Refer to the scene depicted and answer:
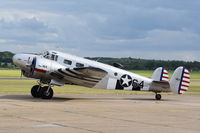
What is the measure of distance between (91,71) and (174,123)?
35.6 feet

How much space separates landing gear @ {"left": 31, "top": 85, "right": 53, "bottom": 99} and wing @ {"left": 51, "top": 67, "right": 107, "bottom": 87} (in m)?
1.00

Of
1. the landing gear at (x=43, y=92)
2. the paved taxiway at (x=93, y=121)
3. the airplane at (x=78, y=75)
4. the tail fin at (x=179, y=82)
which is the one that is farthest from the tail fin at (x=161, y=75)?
the paved taxiway at (x=93, y=121)

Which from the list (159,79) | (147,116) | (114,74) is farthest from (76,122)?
(159,79)

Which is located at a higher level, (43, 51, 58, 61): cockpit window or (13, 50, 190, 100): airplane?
(43, 51, 58, 61): cockpit window

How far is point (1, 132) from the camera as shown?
12055 mm

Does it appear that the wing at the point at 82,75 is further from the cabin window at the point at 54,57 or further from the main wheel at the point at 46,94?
the main wheel at the point at 46,94

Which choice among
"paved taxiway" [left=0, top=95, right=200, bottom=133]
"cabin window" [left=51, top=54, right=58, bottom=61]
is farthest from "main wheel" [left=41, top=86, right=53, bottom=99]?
"paved taxiway" [left=0, top=95, right=200, bottom=133]

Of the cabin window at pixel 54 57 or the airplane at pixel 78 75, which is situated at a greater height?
the cabin window at pixel 54 57

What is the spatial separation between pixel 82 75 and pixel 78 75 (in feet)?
0.84

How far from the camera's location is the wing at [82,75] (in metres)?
25.6

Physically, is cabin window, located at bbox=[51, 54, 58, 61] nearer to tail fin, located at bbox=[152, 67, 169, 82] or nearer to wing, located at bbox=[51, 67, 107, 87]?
wing, located at bbox=[51, 67, 107, 87]

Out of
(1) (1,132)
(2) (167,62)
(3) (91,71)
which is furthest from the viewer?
(2) (167,62)

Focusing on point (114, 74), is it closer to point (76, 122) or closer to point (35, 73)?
point (35, 73)

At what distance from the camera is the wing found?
2561cm
